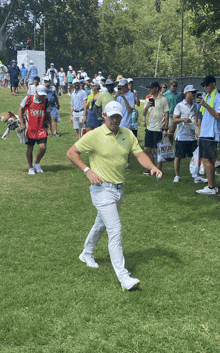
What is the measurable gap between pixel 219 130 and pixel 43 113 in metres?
4.24

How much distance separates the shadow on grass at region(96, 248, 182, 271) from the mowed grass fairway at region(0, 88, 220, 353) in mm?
13

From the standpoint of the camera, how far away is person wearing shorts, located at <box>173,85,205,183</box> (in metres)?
9.61

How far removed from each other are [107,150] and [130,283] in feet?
4.81

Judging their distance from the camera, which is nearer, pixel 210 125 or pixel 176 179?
pixel 210 125

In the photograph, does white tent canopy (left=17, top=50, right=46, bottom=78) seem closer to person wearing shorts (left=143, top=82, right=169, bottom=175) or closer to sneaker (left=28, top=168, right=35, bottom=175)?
sneaker (left=28, top=168, right=35, bottom=175)

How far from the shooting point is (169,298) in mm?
5039

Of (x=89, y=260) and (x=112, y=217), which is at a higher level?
(x=112, y=217)

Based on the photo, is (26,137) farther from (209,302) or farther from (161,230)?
(209,302)

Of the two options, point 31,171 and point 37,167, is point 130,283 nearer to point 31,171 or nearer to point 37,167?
point 31,171

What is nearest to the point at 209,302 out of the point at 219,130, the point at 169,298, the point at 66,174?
the point at 169,298

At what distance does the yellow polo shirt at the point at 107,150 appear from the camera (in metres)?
5.28

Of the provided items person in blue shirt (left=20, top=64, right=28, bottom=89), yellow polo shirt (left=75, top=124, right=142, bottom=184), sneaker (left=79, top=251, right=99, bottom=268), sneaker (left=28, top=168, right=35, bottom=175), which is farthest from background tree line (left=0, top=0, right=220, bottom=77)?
yellow polo shirt (left=75, top=124, right=142, bottom=184)

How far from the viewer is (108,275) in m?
5.62

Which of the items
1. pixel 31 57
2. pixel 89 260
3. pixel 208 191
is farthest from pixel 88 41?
pixel 89 260
